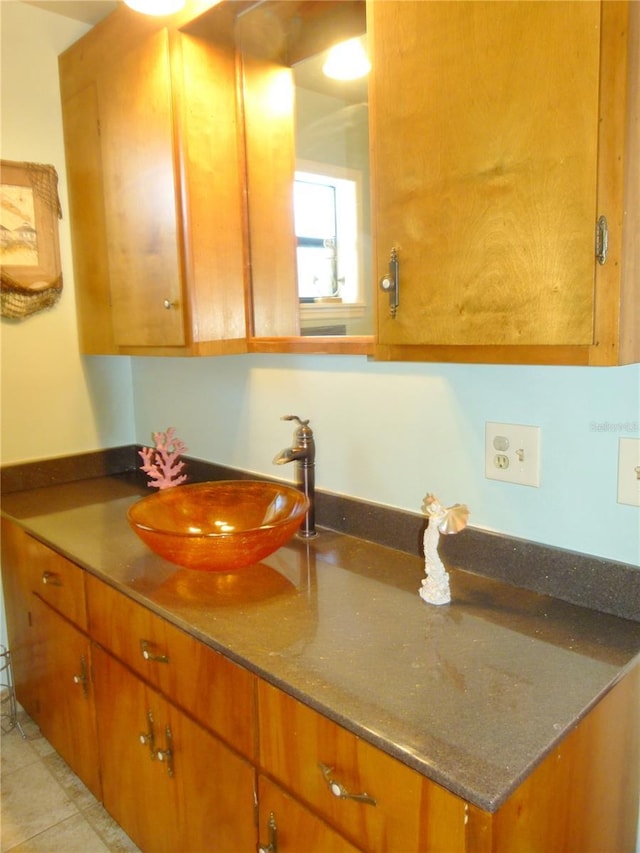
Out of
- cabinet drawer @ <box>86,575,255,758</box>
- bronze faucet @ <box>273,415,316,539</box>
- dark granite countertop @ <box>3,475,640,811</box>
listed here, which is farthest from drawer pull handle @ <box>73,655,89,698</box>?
bronze faucet @ <box>273,415,316,539</box>

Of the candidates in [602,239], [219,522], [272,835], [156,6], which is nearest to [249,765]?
[272,835]

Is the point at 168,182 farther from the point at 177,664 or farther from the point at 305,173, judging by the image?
the point at 177,664

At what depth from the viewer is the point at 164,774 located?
1292 millimetres

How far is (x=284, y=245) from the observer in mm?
1599

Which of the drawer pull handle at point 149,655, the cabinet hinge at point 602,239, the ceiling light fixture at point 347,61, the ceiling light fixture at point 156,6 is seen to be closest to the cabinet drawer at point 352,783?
the drawer pull handle at point 149,655

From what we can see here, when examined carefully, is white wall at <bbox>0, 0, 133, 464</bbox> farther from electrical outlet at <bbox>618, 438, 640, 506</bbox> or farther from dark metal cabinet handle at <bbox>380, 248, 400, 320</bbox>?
electrical outlet at <bbox>618, 438, 640, 506</bbox>

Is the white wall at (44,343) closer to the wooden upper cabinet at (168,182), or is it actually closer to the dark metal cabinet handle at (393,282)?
the wooden upper cabinet at (168,182)

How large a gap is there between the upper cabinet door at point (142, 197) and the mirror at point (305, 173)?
0.20 meters

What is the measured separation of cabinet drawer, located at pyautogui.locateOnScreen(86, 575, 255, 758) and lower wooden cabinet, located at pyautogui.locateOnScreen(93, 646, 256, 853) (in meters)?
0.03

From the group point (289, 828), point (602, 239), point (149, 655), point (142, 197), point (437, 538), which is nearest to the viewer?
point (602, 239)

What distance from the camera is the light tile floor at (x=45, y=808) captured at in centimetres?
160

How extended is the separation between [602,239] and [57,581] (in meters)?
1.44

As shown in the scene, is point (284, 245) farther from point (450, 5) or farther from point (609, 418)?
point (609, 418)

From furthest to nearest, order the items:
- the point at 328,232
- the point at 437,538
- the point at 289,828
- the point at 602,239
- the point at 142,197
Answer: the point at 142,197 < the point at 328,232 < the point at 437,538 < the point at 289,828 < the point at 602,239
